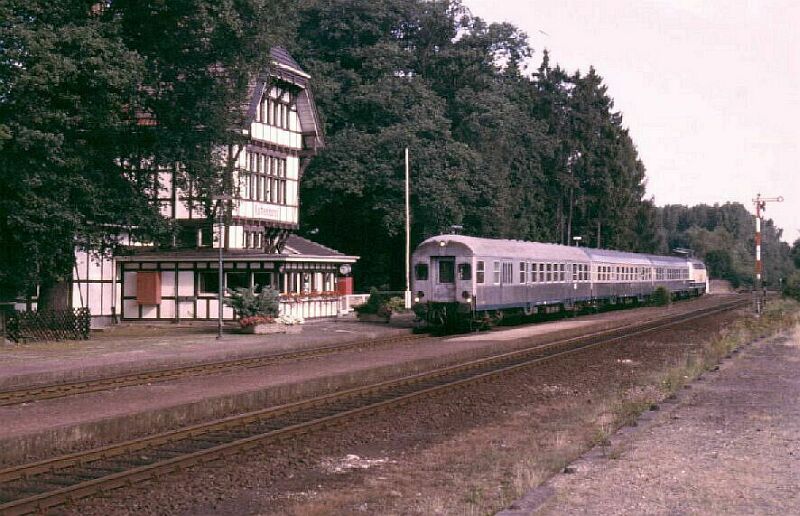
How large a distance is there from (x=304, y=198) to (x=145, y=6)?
88.6ft

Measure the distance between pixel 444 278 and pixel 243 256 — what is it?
820cm

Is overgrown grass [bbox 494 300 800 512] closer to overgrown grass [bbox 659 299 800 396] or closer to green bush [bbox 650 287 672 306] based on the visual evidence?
overgrown grass [bbox 659 299 800 396]

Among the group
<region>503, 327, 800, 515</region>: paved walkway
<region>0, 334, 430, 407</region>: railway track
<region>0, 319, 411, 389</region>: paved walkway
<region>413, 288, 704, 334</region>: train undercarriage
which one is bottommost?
<region>0, 334, 430, 407</region>: railway track

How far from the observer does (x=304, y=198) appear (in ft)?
180

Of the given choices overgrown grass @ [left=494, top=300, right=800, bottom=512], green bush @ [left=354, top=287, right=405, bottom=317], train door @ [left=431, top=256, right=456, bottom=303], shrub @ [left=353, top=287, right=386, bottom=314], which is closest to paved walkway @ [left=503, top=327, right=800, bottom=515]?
overgrown grass @ [left=494, top=300, right=800, bottom=512]

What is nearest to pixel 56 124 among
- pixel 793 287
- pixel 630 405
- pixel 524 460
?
pixel 630 405

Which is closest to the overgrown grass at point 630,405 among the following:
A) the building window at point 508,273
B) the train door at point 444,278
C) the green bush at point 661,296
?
the building window at point 508,273

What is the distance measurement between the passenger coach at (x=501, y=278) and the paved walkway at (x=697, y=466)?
56.7 ft

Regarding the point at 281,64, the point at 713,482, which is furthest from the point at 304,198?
the point at 713,482

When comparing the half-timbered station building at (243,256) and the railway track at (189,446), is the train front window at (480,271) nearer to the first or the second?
the half-timbered station building at (243,256)

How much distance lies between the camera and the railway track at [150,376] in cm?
1667

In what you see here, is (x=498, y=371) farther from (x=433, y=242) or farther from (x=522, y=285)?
(x=522, y=285)

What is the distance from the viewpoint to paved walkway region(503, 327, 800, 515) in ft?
25.8

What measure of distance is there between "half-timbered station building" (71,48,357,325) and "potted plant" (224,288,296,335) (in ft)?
8.03
